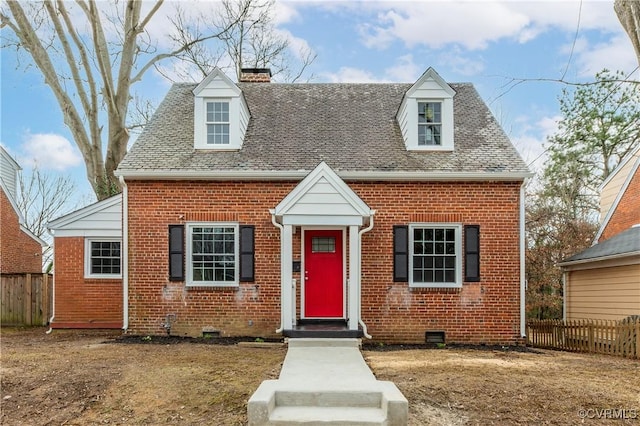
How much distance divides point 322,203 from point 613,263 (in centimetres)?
831

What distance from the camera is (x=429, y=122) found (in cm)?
1181

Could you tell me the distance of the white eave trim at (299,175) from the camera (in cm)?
1069

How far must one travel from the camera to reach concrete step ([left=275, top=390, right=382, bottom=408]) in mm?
6008

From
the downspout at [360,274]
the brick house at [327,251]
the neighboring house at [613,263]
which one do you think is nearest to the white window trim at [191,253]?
the brick house at [327,251]

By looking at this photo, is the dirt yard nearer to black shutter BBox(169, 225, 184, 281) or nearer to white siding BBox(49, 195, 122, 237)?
black shutter BBox(169, 225, 184, 281)

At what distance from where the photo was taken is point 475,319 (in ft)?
35.2

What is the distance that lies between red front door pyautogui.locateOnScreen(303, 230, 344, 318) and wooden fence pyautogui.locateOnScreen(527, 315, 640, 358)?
5.86 metres

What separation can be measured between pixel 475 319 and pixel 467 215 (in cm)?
239

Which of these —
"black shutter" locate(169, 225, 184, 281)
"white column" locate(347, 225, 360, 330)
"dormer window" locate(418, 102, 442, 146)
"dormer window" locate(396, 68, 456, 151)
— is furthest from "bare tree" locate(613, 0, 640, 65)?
"black shutter" locate(169, 225, 184, 281)

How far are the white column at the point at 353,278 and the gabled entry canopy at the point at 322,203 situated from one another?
0.38 m

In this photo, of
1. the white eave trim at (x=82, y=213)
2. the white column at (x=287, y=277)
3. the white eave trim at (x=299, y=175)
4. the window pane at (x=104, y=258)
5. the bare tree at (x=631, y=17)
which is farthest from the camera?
the window pane at (x=104, y=258)

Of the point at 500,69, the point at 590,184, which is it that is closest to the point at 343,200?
the point at 500,69

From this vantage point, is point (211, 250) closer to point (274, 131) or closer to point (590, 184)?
point (274, 131)

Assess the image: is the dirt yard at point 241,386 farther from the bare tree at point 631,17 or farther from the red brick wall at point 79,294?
the bare tree at point 631,17
